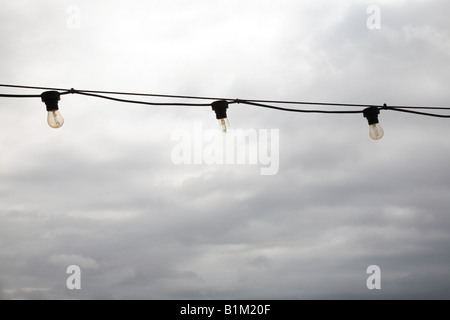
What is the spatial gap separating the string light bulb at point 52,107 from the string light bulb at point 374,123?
17.2 ft

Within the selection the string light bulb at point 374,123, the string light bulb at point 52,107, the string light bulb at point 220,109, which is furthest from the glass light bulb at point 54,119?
the string light bulb at point 374,123

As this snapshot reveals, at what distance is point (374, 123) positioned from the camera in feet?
29.2

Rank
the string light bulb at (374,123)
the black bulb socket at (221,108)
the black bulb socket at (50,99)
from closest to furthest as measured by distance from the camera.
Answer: the black bulb socket at (50,99), the black bulb socket at (221,108), the string light bulb at (374,123)

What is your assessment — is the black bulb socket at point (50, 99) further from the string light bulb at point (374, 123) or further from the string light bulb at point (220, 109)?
the string light bulb at point (374, 123)

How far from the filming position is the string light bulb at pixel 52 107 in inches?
296

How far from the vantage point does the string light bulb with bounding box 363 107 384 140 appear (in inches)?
351

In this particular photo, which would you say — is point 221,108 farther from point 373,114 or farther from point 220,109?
point 373,114

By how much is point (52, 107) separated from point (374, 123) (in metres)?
5.43

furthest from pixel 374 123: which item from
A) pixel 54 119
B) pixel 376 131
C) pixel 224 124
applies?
pixel 54 119

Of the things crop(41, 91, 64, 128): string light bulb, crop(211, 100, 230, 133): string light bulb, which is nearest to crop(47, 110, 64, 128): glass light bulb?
crop(41, 91, 64, 128): string light bulb
